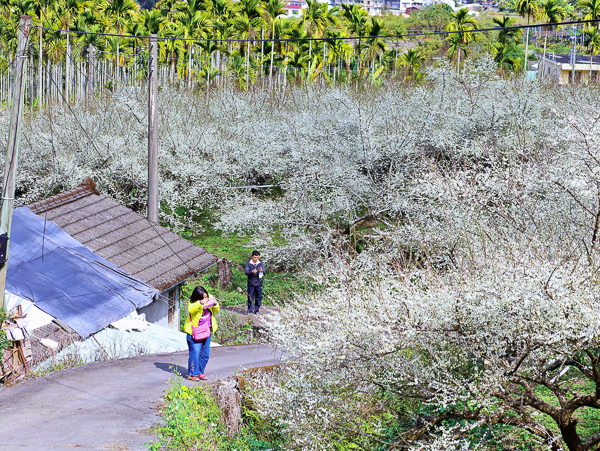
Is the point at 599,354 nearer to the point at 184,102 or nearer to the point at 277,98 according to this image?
the point at 184,102

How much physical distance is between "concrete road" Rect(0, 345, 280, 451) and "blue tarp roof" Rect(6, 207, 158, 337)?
4.95ft

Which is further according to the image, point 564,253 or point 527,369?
point 564,253

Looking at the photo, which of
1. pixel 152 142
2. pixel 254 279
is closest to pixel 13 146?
pixel 152 142

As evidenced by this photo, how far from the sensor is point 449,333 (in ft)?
20.0

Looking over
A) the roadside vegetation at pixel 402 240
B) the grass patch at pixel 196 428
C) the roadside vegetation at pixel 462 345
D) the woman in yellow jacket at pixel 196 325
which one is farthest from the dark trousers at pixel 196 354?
the roadside vegetation at pixel 402 240

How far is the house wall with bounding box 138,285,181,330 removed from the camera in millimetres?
14273

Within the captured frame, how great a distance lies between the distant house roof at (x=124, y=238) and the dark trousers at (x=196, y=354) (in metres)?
4.23

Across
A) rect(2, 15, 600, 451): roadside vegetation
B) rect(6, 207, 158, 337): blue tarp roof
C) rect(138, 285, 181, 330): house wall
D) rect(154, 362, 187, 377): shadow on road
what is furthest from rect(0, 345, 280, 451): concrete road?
rect(138, 285, 181, 330): house wall

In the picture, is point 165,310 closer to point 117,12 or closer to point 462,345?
point 462,345

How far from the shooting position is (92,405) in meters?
7.97

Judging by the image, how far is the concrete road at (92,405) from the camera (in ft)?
22.7

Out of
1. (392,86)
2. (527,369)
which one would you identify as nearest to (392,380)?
(527,369)

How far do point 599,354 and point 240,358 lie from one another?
6.30 meters

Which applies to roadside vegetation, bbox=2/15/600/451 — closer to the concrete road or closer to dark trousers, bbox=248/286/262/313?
the concrete road
